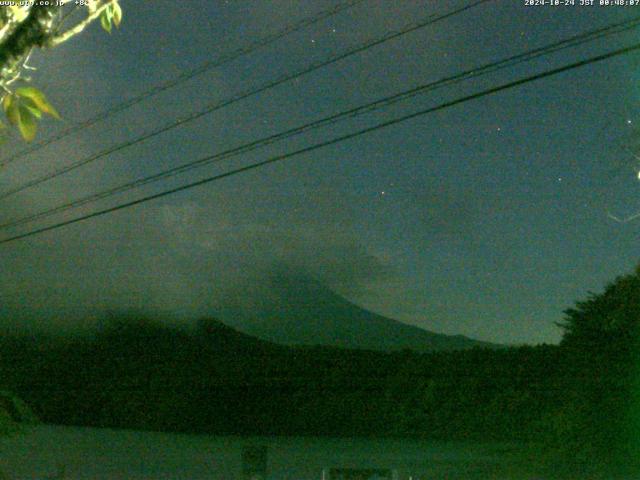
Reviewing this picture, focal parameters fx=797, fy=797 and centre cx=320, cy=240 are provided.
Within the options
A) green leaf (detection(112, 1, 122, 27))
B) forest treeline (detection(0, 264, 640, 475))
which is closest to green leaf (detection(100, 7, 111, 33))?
green leaf (detection(112, 1, 122, 27))

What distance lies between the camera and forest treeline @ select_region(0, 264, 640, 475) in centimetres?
1345

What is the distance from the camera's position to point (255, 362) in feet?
65.8

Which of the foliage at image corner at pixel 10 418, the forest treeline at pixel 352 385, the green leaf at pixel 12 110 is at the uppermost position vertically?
the forest treeline at pixel 352 385

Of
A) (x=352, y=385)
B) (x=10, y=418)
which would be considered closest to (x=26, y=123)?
(x=10, y=418)

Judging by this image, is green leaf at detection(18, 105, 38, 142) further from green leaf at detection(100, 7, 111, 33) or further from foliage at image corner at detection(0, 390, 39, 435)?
foliage at image corner at detection(0, 390, 39, 435)

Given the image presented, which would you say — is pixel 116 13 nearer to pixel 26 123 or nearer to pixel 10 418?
pixel 26 123

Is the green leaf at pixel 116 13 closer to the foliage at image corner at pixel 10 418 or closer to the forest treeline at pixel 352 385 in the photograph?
the foliage at image corner at pixel 10 418

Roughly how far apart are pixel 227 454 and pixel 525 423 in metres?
6.48

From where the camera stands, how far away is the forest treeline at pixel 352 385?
13.5 metres

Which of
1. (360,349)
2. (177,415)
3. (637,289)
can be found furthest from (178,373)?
(637,289)

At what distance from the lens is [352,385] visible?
18.7m

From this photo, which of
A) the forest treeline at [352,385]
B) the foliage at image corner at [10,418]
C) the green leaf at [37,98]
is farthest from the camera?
the forest treeline at [352,385]

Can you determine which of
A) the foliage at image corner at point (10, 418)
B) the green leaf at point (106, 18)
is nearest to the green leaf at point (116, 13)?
the green leaf at point (106, 18)

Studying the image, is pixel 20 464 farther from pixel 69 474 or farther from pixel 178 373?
pixel 178 373
